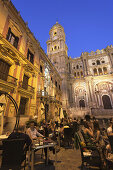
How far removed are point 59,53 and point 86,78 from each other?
46.1ft

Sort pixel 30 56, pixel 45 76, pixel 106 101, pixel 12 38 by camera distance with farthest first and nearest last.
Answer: pixel 106 101
pixel 45 76
pixel 30 56
pixel 12 38

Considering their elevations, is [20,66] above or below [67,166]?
above

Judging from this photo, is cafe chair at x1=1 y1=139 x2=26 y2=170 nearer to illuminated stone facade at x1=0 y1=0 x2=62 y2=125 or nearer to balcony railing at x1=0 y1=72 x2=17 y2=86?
illuminated stone facade at x1=0 y1=0 x2=62 y2=125

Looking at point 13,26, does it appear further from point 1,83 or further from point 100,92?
point 100,92

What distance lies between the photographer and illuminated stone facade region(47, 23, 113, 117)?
24875mm

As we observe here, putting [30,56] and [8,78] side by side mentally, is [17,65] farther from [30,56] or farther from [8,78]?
[30,56]

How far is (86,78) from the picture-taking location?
27812 mm

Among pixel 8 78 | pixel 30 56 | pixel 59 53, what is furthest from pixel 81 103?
pixel 8 78

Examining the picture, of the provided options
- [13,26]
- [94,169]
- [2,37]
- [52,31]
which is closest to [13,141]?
[94,169]

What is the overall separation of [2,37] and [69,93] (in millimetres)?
24465

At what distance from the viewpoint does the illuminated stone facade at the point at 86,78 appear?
24875 mm

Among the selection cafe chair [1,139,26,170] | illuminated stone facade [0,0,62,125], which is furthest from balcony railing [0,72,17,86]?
cafe chair [1,139,26,170]

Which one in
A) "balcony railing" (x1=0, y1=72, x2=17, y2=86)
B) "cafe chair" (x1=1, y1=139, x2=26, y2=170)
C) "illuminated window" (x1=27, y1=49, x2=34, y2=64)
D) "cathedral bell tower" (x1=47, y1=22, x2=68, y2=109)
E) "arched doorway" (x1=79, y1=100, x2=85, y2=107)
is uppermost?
"cathedral bell tower" (x1=47, y1=22, x2=68, y2=109)

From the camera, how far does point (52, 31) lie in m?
39.6
